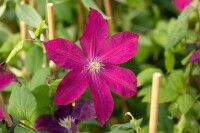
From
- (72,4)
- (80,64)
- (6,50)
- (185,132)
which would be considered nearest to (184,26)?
(185,132)

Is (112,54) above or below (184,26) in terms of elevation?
below

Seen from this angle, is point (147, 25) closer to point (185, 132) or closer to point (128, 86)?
point (185, 132)

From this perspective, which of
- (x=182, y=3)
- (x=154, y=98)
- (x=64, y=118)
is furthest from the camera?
(x=182, y=3)

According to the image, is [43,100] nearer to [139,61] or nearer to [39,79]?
[39,79]

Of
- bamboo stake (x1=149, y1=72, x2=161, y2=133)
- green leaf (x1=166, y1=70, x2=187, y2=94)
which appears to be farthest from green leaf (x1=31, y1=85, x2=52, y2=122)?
green leaf (x1=166, y1=70, x2=187, y2=94)

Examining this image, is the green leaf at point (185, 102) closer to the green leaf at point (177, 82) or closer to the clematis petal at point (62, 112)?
the green leaf at point (177, 82)

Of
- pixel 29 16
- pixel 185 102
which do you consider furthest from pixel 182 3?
pixel 29 16

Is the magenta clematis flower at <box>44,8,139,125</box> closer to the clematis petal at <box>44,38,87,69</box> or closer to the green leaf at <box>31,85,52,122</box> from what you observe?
the clematis petal at <box>44,38,87,69</box>
